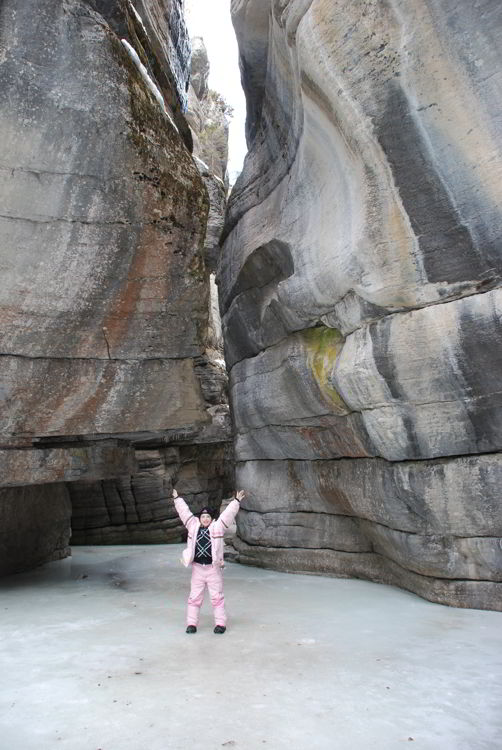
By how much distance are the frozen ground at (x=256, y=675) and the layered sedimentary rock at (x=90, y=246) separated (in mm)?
2765

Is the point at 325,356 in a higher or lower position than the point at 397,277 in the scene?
lower

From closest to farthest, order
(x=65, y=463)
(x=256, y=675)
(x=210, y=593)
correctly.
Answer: (x=256, y=675) < (x=210, y=593) < (x=65, y=463)

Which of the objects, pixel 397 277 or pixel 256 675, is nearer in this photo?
pixel 256 675

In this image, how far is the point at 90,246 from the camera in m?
7.87

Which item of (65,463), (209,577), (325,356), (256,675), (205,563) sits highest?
(325,356)

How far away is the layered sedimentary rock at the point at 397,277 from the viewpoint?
648cm

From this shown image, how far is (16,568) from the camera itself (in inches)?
439

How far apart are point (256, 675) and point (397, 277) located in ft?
15.3

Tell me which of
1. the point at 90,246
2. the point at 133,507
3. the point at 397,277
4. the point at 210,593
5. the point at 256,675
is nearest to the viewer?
the point at 256,675

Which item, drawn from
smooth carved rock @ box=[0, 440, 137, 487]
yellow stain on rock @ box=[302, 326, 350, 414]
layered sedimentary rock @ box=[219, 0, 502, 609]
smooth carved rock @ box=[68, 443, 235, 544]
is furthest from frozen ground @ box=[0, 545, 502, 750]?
smooth carved rock @ box=[68, 443, 235, 544]

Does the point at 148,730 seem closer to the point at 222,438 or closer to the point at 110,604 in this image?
the point at 110,604

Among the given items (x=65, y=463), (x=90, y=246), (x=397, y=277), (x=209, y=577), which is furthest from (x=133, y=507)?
Answer: (x=397, y=277)

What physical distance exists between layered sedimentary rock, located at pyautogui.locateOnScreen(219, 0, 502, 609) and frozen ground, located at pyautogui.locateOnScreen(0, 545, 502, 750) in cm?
121

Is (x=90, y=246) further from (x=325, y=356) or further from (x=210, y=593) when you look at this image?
(x=210, y=593)
